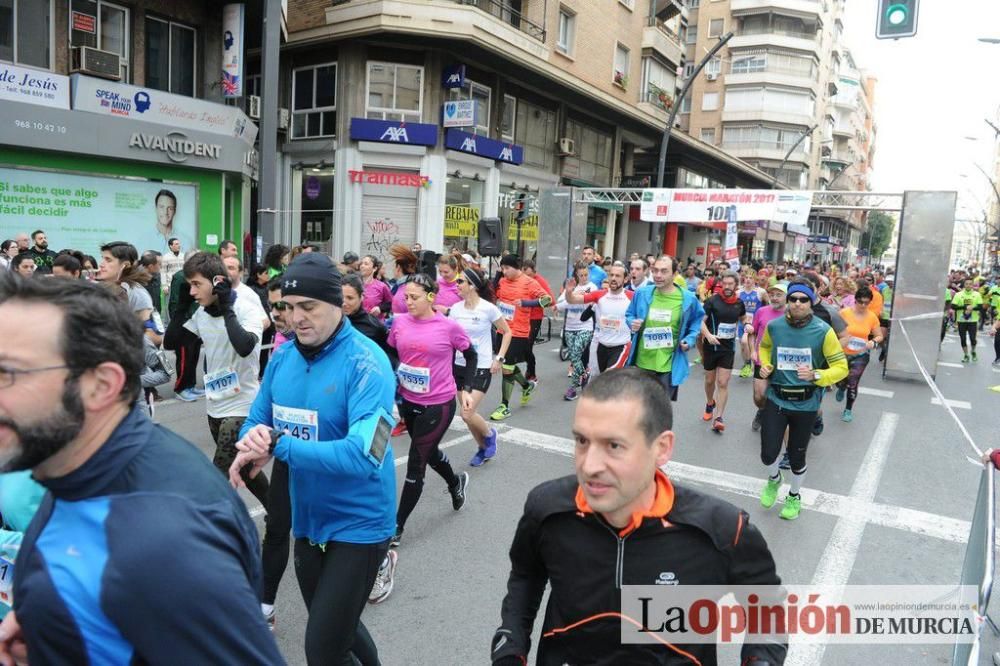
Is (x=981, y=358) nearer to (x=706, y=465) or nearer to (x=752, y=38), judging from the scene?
(x=706, y=465)

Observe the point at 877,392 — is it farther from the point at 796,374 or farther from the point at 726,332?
the point at 796,374

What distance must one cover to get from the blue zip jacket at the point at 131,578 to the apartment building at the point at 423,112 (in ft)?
59.2

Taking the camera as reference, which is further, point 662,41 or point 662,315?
point 662,41

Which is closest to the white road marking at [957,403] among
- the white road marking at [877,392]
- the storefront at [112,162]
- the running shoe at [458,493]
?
the white road marking at [877,392]

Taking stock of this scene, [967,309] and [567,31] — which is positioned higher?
[567,31]

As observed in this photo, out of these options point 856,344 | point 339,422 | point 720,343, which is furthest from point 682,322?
point 339,422

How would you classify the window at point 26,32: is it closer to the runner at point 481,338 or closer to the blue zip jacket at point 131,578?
the runner at point 481,338

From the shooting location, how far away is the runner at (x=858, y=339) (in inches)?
380

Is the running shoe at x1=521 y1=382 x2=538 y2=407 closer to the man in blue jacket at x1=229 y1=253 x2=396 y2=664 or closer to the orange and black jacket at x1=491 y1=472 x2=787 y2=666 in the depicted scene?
the man in blue jacket at x1=229 y1=253 x2=396 y2=664

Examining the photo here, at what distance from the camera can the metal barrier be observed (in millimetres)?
2936

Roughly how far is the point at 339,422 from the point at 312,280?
0.62m

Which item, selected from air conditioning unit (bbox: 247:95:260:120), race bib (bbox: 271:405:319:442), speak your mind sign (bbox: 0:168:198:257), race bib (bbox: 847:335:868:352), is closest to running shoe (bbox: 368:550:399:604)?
race bib (bbox: 271:405:319:442)

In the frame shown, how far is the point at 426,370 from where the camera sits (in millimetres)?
5215

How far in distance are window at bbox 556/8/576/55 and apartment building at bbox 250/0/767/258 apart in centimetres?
5
